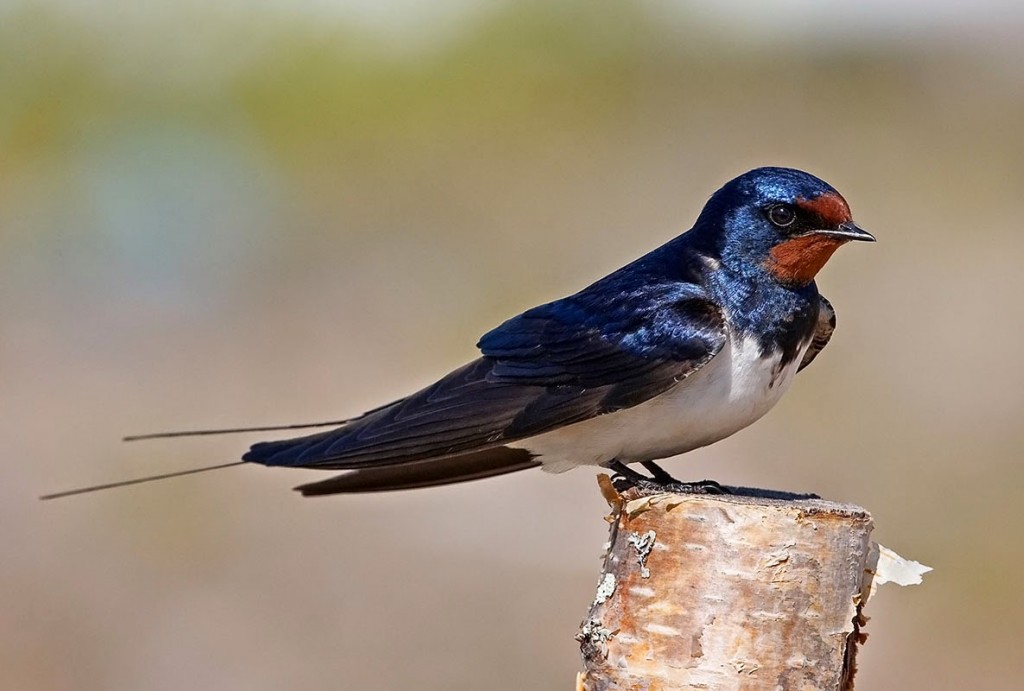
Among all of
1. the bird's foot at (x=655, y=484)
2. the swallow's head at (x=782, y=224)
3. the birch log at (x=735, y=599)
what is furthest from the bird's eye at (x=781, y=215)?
the birch log at (x=735, y=599)

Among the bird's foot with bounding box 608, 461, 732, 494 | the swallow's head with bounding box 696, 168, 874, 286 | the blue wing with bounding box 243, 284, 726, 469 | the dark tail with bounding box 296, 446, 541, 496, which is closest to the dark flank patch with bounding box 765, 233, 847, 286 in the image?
the swallow's head with bounding box 696, 168, 874, 286

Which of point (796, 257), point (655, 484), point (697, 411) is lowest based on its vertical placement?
point (655, 484)

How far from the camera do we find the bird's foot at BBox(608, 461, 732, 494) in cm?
211

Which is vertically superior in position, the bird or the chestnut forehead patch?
the chestnut forehead patch

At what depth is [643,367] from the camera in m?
2.43

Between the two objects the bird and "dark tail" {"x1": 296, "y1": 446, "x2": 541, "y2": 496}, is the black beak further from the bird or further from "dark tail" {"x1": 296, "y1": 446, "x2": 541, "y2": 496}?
"dark tail" {"x1": 296, "y1": 446, "x2": 541, "y2": 496}

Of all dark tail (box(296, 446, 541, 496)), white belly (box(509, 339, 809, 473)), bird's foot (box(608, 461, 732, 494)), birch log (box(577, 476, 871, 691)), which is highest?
white belly (box(509, 339, 809, 473))

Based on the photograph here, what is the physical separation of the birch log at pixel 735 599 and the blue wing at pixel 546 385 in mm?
513

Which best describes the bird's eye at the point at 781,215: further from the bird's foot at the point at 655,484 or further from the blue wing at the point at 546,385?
the bird's foot at the point at 655,484

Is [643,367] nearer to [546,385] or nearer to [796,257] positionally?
[546,385]

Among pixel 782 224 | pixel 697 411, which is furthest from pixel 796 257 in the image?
pixel 697 411

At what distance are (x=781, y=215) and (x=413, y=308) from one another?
6.34 m

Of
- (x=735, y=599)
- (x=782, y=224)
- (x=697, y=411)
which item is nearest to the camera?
(x=735, y=599)

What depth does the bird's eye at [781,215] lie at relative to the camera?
2514mm
